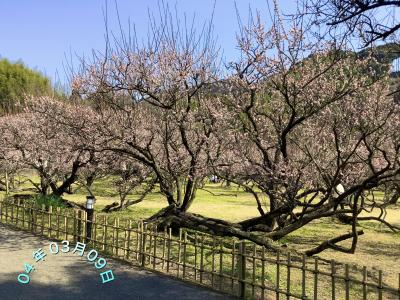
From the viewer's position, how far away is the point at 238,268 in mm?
5684

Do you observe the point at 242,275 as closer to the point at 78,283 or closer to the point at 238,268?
the point at 238,268

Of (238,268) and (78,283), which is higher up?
(238,268)

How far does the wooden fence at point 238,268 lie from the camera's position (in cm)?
530

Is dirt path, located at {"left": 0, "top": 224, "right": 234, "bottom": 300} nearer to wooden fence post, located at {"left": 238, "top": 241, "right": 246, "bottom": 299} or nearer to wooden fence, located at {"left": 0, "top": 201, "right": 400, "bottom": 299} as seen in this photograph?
wooden fence post, located at {"left": 238, "top": 241, "right": 246, "bottom": 299}

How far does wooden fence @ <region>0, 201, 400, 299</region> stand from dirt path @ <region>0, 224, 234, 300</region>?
1.08 feet

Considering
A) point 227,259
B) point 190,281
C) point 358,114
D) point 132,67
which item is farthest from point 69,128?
point 358,114

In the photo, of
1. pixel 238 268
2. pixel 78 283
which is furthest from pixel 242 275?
pixel 78 283

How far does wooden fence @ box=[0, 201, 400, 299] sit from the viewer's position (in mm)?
5297

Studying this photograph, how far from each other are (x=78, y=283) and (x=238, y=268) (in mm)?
2233

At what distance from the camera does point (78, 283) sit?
5.73m

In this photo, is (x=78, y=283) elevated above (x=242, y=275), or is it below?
below

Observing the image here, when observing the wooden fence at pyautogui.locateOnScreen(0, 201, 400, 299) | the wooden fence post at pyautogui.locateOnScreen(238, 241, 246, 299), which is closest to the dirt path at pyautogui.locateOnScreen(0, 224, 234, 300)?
the wooden fence post at pyautogui.locateOnScreen(238, 241, 246, 299)

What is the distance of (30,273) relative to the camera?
6.15 metres

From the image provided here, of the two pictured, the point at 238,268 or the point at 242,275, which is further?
the point at 238,268
